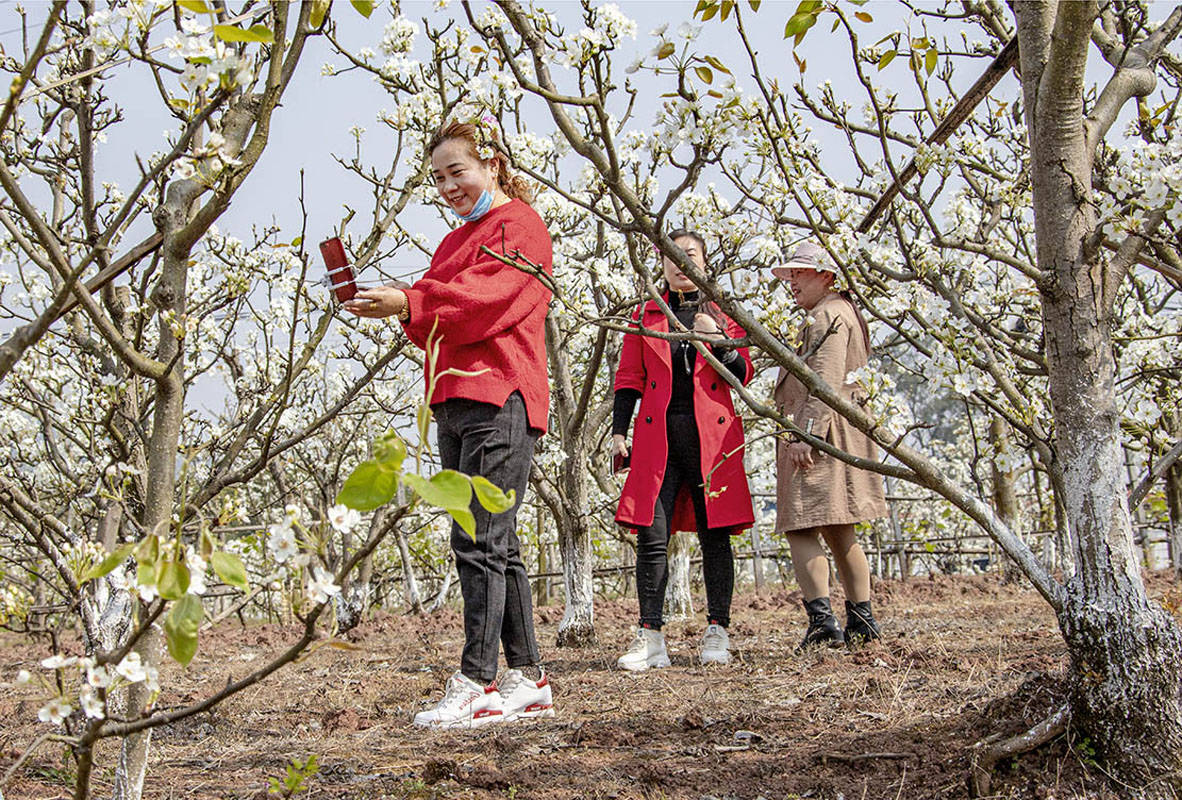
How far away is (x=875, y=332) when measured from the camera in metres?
4.36

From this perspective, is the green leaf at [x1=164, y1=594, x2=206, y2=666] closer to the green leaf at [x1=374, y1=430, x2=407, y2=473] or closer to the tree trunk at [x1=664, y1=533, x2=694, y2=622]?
the green leaf at [x1=374, y1=430, x2=407, y2=473]

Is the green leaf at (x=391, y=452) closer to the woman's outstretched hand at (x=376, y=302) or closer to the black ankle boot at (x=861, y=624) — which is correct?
the woman's outstretched hand at (x=376, y=302)

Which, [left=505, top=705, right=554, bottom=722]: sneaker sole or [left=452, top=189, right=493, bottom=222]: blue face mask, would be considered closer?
[left=505, top=705, right=554, bottom=722]: sneaker sole

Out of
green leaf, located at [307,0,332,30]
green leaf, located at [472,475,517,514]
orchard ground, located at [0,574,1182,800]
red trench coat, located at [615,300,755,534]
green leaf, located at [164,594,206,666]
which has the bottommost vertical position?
orchard ground, located at [0,574,1182,800]

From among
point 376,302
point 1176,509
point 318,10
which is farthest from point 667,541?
point 1176,509

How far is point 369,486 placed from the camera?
0.94m

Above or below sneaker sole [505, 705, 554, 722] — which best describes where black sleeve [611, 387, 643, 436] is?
above

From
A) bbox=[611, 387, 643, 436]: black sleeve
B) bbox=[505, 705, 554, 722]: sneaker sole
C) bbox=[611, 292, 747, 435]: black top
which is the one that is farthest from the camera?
bbox=[611, 387, 643, 436]: black sleeve

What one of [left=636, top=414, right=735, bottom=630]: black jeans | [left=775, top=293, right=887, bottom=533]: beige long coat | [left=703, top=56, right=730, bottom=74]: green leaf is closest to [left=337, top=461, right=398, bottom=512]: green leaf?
[left=703, top=56, right=730, bottom=74]: green leaf

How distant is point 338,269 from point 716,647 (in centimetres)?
231

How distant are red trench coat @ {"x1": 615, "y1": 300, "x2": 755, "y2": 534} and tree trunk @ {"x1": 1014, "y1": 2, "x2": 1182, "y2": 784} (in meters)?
1.90

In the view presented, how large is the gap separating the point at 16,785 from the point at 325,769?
0.74 m

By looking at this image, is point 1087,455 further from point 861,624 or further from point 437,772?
point 861,624

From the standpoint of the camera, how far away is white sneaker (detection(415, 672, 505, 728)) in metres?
2.85
